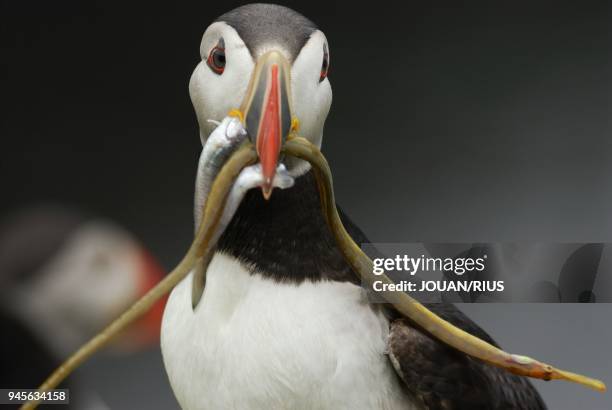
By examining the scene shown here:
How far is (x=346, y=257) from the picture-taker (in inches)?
42.9

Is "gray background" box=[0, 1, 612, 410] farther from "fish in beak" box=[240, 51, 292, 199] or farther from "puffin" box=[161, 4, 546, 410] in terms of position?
"fish in beak" box=[240, 51, 292, 199]

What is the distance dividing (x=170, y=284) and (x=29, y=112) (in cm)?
98

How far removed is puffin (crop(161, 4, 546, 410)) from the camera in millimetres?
1075

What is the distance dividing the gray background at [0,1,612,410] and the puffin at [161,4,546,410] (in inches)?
26.8

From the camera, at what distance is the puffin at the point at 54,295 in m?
1.55

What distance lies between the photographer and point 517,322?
1.57m

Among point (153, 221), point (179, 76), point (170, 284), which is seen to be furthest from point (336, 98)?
point (170, 284)

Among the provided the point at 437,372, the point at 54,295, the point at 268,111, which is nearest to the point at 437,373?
the point at 437,372

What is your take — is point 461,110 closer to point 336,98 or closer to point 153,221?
point 336,98

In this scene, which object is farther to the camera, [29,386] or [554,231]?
[554,231]

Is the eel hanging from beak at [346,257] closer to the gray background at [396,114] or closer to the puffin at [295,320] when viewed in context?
the puffin at [295,320]

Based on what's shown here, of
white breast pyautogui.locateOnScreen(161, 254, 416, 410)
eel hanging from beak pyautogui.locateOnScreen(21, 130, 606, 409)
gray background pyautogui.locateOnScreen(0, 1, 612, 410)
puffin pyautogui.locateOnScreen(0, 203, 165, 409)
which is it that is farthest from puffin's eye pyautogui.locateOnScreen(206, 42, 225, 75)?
gray background pyautogui.locateOnScreen(0, 1, 612, 410)

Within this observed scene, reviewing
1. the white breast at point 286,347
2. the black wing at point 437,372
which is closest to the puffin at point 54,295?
the white breast at point 286,347

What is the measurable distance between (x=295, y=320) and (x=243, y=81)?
304 millimetres
